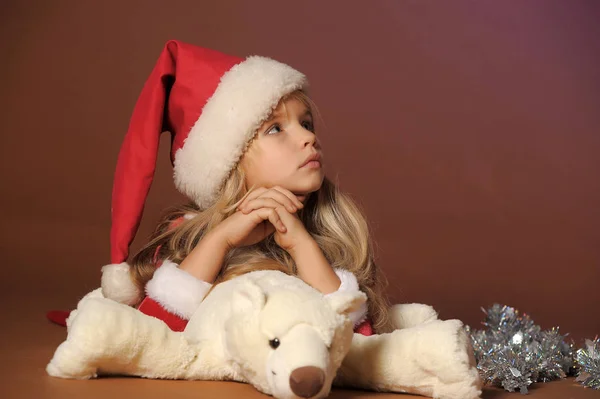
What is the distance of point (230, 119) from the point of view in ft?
7.02

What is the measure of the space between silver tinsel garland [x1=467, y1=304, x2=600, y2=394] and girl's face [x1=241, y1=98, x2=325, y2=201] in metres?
0.58

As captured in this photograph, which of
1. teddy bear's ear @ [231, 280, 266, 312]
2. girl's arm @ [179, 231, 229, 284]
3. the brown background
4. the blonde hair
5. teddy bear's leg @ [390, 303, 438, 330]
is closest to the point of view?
teddy bear's ear @ [231, 280, 266, 312]

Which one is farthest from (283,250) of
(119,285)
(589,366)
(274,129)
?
(589,366)

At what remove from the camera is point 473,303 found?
3.04m

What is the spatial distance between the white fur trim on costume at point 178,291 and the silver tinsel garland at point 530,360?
0.65 m

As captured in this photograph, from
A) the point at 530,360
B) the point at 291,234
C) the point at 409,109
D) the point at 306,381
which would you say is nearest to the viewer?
the point at 306,381

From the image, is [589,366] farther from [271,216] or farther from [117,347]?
[117,347]

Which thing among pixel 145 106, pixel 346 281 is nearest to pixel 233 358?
pixel 346 281

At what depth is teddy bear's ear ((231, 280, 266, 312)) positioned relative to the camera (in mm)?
1474

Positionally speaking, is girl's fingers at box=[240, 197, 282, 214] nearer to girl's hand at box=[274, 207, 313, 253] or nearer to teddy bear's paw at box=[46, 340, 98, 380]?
girl's hand at box=[274, 207, 313, 253]

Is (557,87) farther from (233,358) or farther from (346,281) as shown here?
(233,358)

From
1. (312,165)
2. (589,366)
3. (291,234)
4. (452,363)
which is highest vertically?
(312,165)

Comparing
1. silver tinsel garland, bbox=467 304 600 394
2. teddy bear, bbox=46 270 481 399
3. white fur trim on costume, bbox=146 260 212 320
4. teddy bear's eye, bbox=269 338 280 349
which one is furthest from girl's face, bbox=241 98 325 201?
teddy bear's eye, bbox=269 338 280 349

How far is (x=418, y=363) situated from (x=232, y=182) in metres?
0.81
